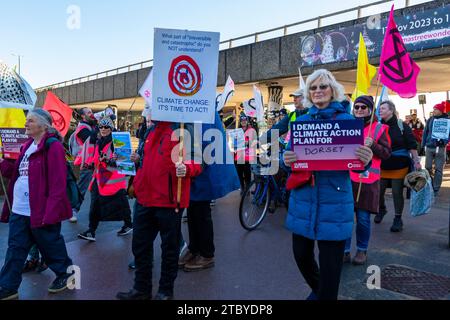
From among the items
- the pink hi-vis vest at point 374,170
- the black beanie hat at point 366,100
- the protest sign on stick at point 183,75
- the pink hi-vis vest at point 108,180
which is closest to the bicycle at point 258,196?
the pink hi-vis vest at point 108,180

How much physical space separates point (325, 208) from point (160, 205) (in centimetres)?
140

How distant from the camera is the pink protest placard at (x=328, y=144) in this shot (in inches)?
114

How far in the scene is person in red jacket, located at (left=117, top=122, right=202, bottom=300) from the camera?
11.9 feet

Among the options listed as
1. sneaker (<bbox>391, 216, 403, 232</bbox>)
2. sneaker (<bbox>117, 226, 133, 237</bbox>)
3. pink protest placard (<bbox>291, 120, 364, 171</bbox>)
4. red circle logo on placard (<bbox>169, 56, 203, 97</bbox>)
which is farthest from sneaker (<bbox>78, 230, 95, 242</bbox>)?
sneaker (<bbox>391, 216, 403, 232</bbox>)

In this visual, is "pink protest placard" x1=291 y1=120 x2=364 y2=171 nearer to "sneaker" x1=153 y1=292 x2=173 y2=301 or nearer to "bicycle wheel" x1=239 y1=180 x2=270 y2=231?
"sneaker" x1=153 y1=292 x2=173 y2=301

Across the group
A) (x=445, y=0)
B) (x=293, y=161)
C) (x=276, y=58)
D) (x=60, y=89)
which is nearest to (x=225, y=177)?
(x=293, y=161)

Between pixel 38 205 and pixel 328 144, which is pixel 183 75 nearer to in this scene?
pixel 328 144

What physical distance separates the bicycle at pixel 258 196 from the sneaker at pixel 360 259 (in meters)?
1.90

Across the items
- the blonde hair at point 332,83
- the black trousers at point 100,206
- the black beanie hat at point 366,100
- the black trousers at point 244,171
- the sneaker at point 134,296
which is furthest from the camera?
the black trousers at point 244,171

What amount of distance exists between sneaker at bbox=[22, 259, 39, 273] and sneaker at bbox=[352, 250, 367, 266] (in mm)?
3455

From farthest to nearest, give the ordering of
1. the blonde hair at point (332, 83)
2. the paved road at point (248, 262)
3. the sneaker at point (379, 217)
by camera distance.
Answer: the sneaker at point (379, 217), the paved road at point (248, 262), the blonde hair at point (332, 83)

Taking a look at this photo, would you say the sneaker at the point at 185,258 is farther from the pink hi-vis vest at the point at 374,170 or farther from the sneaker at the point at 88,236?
the pink hi-vis vest at the point at 374,170

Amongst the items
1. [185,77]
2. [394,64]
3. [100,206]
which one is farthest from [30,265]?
[394,64]

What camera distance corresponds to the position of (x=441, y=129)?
9.60 meters
